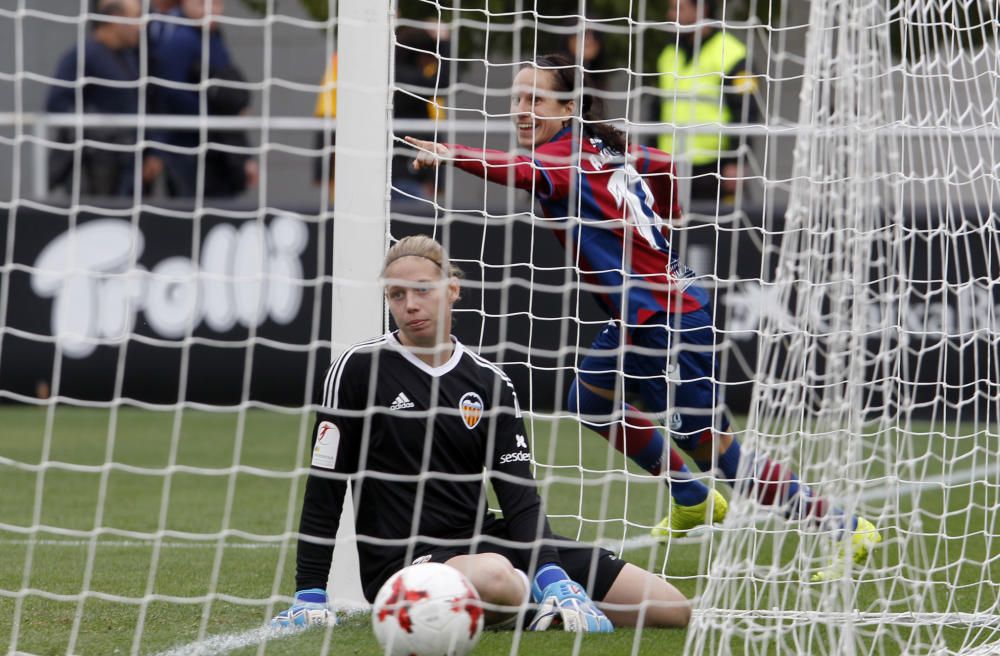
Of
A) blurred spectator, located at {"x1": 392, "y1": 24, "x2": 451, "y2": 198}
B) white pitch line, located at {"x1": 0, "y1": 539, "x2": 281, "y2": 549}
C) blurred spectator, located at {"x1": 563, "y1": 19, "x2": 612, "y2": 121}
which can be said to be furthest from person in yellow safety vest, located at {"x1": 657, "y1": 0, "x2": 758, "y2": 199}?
white pitch line, located at {"x1": 0, "y1": 539, "x2": 281, "y2": 549}

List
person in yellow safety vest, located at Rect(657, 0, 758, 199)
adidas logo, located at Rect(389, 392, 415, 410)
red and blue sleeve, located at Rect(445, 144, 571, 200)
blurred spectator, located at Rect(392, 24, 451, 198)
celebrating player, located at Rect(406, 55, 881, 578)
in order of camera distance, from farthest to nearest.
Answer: blurred spectator, located at Rect(392, 24, 451, 198), person in yellow safety vest, located at Rect(657, 0, 758, 199), celebrating player, located at Rect(406, 55, 881, 578), red and blue sleeve, located at Rect(445, 144, 571, 200), adidas logo, located at Rect(389, 392, 415, 410)

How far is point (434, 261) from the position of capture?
4043mm

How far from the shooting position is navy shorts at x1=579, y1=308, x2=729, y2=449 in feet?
17.2

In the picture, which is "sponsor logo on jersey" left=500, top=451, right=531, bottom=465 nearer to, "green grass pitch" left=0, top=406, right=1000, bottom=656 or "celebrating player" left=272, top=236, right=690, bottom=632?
"celebrating player" left=272, top=236, right=690, bottom=632

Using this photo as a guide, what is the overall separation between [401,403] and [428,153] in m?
0.82

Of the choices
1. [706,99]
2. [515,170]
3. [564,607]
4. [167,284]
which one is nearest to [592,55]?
[706,99]

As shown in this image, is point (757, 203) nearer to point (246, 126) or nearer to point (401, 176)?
point (401, 176)

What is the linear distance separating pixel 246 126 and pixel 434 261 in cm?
624

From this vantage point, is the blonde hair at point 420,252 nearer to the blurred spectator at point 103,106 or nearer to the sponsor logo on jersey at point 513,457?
the sponsor logo on jersey at point 513,457

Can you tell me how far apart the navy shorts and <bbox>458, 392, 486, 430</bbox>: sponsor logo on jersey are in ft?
3.68

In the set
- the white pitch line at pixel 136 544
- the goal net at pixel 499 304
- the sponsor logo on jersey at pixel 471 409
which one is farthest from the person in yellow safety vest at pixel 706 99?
the sponsor logo on jersey at pixel 471 409

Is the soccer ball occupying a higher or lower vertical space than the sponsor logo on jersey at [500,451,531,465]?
lower

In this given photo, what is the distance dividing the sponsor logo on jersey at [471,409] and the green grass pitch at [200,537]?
0.42 metres

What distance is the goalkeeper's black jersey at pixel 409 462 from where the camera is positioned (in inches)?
159
